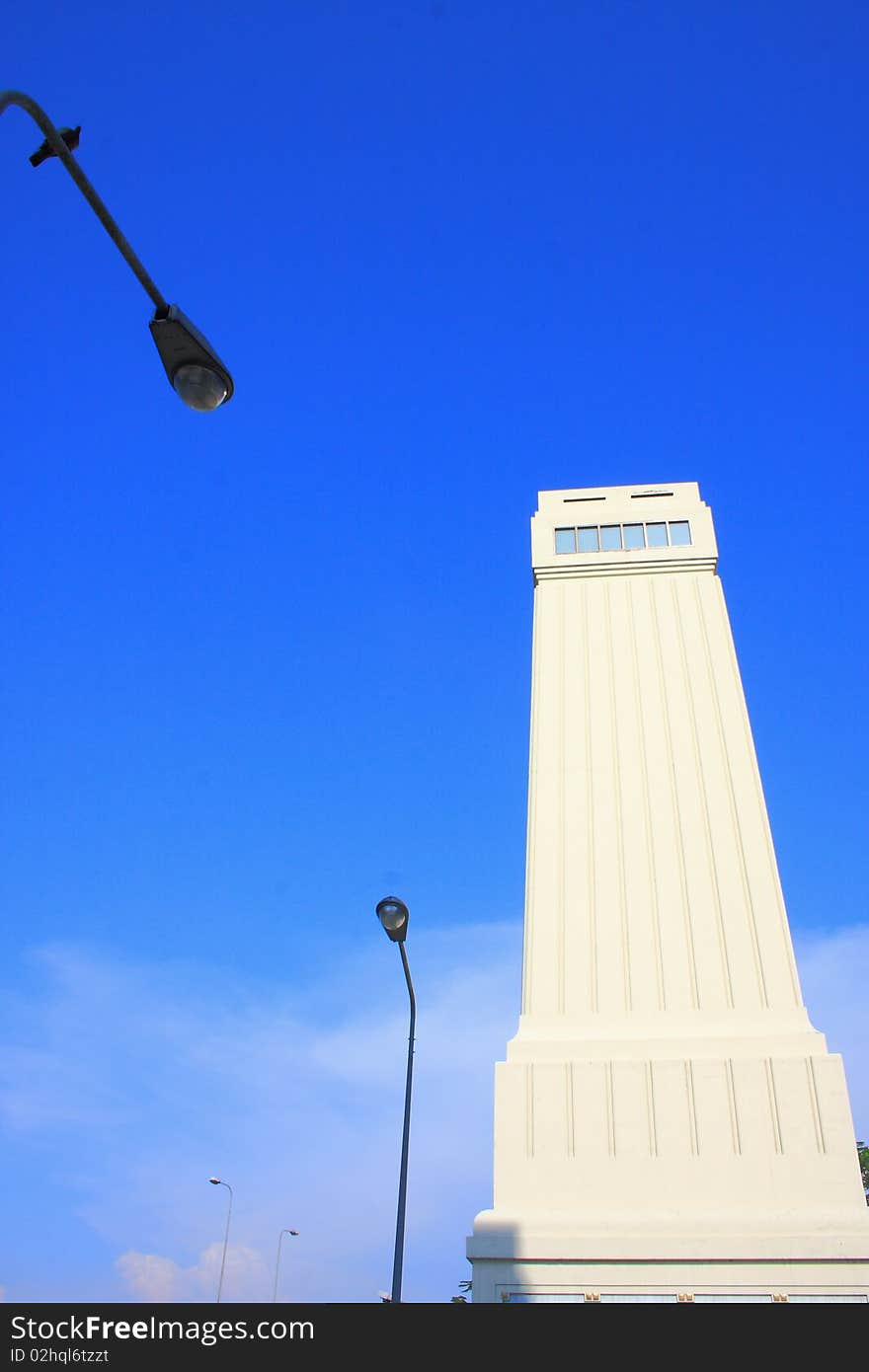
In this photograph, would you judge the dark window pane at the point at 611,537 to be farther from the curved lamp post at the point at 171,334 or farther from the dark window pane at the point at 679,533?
the curved lamp post at the point at 171,334

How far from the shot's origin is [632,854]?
23.8 m

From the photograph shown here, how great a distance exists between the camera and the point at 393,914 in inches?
634

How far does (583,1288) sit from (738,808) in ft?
37.6

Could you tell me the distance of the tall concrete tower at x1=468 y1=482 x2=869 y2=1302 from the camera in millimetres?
18016

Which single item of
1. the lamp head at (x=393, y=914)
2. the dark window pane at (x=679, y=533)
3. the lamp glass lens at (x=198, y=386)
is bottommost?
the lamp glass lens at (x=198, y=386)

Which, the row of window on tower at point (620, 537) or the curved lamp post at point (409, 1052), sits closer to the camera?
the curved lamp post at point (409, 1052)

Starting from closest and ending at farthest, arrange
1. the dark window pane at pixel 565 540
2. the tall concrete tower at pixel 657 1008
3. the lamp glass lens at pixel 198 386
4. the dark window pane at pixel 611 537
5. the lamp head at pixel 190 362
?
the lamp head at pixel 190 362
the lamp glass lens at pixel 198 386
the tall concrete tower at pixel 657 1008
the dark window pane at pixel 611 537
the dark window pane at pixel 565 540

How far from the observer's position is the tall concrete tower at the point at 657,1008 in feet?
59.1

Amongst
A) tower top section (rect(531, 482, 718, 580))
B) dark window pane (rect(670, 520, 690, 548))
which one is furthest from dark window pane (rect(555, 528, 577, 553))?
dark window pane (rect(670, 520, 690, 548))

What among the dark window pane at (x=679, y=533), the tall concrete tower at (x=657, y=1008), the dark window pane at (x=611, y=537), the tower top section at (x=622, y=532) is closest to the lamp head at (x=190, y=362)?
the tall concrete tower at (x=657, y=1008)

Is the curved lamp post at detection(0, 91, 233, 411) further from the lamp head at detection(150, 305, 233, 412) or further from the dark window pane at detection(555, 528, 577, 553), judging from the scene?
the dark window pane at detection(555, 528, 577, 553)

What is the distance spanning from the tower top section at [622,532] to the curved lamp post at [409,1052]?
16.1m

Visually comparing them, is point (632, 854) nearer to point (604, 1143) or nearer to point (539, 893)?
point (539, 893)
